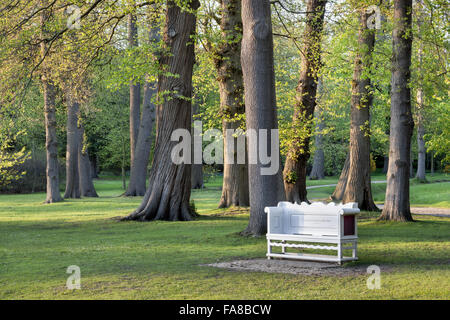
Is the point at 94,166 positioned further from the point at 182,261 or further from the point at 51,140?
the point at 182,261

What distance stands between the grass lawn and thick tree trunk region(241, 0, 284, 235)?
3.33 ft

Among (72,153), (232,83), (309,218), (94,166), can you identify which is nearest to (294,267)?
(309,218)

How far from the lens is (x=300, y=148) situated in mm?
24281

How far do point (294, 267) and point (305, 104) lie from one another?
45.9ft

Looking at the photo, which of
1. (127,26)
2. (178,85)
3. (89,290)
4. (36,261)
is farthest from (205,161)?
(89,290)

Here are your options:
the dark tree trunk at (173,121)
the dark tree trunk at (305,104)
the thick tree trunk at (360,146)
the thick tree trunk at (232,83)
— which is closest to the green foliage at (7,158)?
the dark tree trunk at (173,121)

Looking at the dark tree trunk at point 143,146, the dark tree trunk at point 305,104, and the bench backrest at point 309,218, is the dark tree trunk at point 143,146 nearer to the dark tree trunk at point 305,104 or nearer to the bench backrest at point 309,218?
the dark tree trunk at point 305,104

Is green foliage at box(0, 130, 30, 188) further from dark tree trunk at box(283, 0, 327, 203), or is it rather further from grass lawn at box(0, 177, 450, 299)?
dark tree trunk at box(283, 0, 327, 203)

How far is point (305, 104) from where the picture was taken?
2412 cm

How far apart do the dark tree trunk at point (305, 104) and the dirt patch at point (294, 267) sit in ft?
40.5

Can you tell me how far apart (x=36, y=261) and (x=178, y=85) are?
10043 millimetres

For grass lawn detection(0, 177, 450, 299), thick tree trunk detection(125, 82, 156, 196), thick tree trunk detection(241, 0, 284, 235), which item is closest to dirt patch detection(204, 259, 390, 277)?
grass lawn detection(0, 177, 450, 299)

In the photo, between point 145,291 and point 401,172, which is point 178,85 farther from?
point 145,291

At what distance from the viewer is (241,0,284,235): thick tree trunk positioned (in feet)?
49.2
